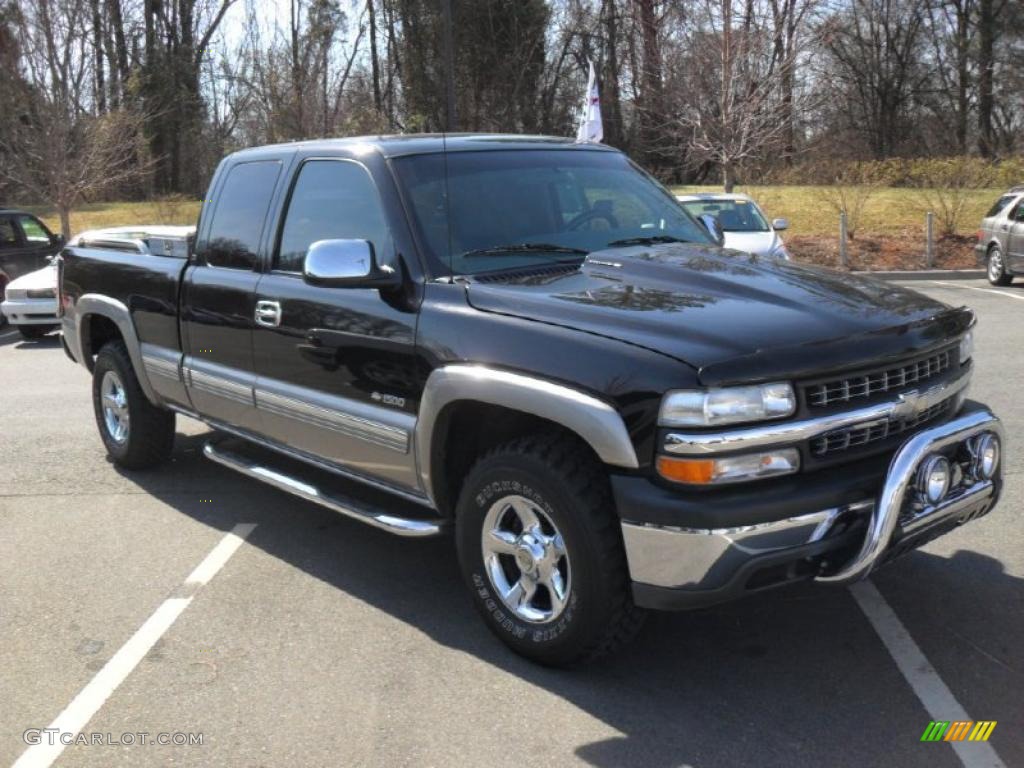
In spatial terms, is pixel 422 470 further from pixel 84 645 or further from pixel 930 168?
pixel 930 168

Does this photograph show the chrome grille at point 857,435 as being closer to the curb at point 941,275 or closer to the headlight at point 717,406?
the headlight at point 717,406

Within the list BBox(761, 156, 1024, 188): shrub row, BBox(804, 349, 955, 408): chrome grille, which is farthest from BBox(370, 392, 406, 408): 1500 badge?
BBox(761, 156, 1024, 188): shrub row

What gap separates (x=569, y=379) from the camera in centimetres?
333

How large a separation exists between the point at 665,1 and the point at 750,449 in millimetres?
27251

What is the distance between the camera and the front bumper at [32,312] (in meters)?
12.7

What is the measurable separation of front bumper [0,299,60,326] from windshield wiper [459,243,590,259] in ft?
33.2

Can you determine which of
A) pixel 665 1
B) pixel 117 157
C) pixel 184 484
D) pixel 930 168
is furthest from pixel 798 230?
pixel 184 484

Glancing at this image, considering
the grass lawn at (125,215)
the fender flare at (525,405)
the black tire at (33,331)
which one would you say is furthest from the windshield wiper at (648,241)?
the grass lawn at (125,215)

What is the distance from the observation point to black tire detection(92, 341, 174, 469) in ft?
20.6

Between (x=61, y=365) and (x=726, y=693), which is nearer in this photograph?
(x=726, y=693)

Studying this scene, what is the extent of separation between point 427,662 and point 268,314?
183cm

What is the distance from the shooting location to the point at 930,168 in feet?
89.8

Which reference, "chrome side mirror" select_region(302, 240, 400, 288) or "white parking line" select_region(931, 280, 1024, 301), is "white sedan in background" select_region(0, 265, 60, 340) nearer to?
"chrome side mirror" select_region(302, 240, 400, 288)

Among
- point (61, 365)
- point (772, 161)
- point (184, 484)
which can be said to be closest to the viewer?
point (184, 484)
